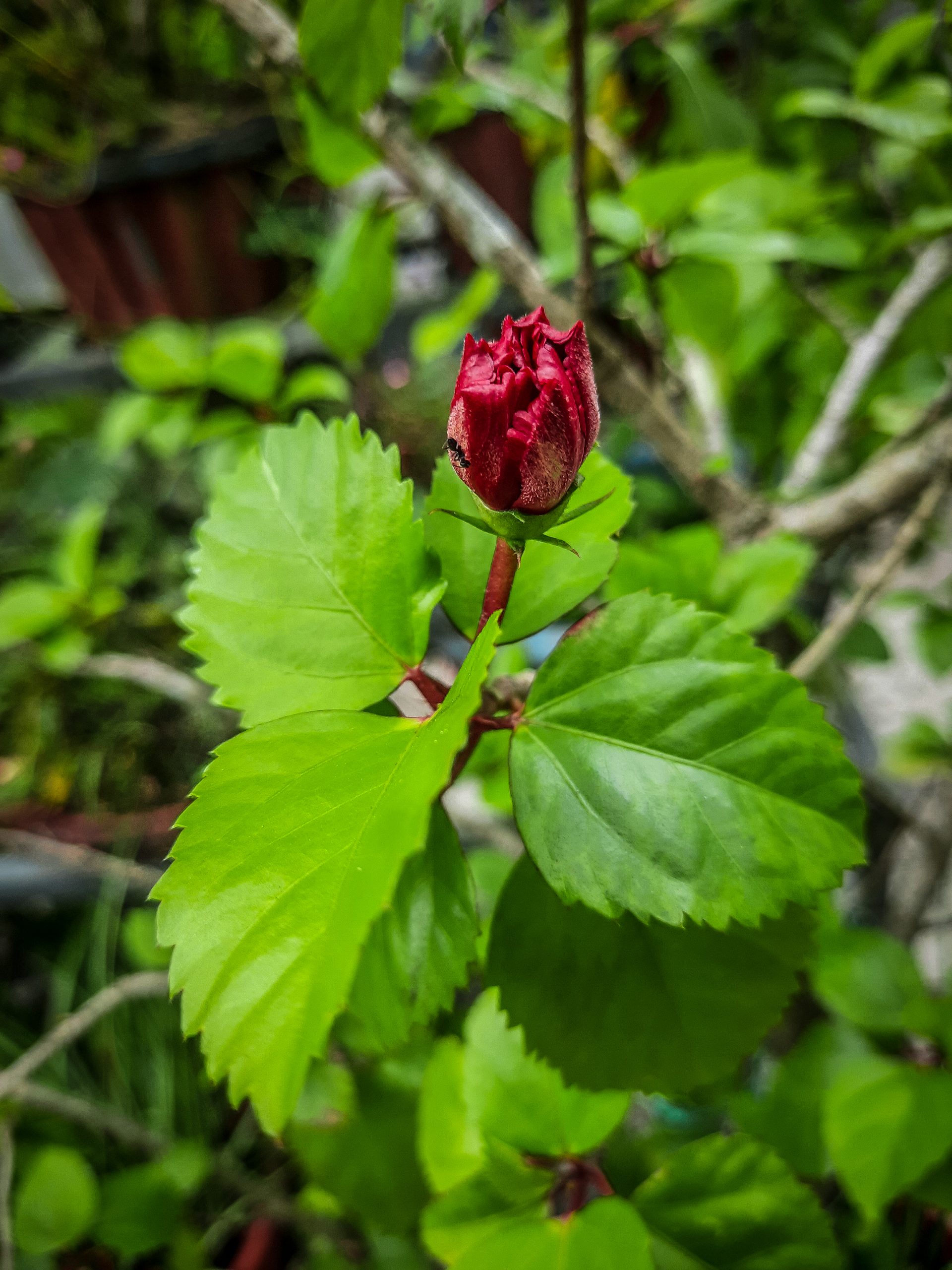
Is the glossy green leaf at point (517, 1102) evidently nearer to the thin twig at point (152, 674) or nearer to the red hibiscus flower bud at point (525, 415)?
the red hibiscus flower bud at point (525, 415)

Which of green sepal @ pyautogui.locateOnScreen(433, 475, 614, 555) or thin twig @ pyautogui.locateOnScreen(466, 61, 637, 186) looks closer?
green sepal @ pyautogui.locateOnScreen(433, 475, 614, 555)

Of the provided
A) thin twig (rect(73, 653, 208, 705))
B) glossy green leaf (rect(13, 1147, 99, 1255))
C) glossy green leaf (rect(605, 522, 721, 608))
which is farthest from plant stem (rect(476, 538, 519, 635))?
glossy green leaf (rect(13, 1147, 99, 1255))

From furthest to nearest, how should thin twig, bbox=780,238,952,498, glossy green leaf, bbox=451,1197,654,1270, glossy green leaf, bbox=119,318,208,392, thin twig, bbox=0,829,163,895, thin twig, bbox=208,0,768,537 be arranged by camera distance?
thin twig, bbox=0,829,163,895 → glossy green leaf, bbox=119,318,208,392 → thin twig, bbox=780,238,952,498 → thin twig, bbox=208,0,768,537 → glossy green leaf, bbox=451,1197,654,1270


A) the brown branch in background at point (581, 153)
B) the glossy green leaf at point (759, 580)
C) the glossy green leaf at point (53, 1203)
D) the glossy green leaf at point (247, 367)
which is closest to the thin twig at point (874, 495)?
the glossy green leaf at point (759, 580)

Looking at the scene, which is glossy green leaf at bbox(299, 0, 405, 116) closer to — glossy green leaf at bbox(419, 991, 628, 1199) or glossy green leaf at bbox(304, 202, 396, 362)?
glossy green leaf at bbox(304, 202, 396, 362)

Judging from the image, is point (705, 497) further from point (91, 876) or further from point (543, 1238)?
point (91, 876)

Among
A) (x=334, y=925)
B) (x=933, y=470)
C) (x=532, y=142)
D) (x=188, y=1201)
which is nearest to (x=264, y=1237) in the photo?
(x=188, y=1201)
